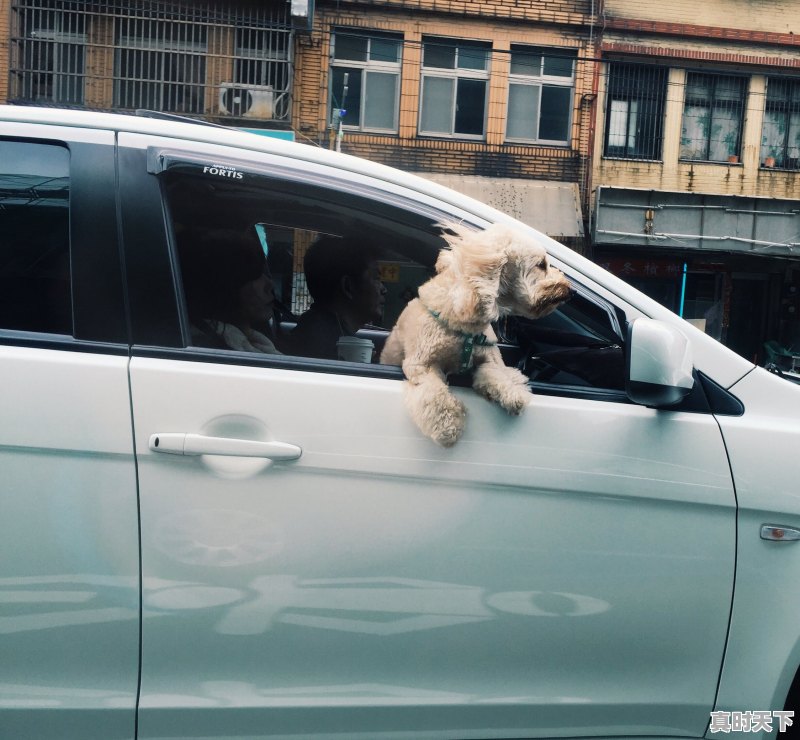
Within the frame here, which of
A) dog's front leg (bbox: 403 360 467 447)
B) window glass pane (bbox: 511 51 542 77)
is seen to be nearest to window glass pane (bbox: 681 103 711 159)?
window glass pane (bbox: 511 51 542 77)

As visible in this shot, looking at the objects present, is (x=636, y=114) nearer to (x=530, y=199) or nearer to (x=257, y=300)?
(x=530, y=199)

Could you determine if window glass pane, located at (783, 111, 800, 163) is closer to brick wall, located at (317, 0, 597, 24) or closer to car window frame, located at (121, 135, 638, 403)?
brick wall, located at (317, 0, 597, 24)

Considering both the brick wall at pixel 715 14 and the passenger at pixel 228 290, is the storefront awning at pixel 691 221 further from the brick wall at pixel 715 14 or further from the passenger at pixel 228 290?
the passenger at pixel 228 290

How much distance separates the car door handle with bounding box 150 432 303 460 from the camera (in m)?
1.81

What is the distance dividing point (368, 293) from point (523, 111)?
14858mm

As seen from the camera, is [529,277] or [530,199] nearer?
[529,277]

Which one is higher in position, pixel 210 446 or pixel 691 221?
pixel 691 221

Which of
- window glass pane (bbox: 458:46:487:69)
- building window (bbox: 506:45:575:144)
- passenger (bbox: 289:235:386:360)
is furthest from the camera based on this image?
building window (bbox: 506:45:575:144)

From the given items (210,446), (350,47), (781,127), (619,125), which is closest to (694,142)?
(619,125)

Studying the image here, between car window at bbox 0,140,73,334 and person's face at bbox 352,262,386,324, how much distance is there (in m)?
1.17

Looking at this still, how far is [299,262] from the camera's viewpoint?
301cm

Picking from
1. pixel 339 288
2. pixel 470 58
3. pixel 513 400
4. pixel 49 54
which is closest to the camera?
pixel 513 400

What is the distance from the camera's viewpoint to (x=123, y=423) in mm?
1809

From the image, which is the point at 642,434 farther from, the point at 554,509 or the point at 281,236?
the point at 281,236
